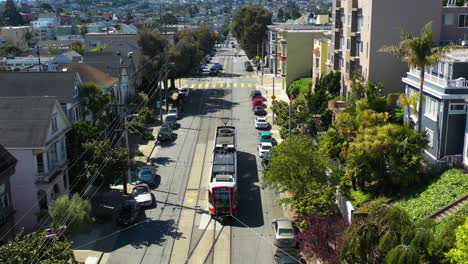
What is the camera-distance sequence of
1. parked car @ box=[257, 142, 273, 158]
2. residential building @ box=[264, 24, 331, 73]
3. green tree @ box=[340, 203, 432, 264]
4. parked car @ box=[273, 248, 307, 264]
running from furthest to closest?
residential building @ box=[264, 24, 331, 73]
parked car @ box=[257, 142, 273, 158]
parked car @ box=[273, 248, 307, 264]
green tree @ box=[340, 203, 432, 264]

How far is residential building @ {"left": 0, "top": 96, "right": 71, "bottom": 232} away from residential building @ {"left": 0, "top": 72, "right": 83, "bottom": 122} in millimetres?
9888

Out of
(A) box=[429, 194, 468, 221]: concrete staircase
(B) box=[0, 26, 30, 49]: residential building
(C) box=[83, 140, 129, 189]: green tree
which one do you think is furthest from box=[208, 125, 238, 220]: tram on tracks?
(B) box=[0, 26, 30, 49]: residential building

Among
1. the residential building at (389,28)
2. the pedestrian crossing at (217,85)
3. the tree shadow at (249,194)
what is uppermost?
the residential building at (389,28)

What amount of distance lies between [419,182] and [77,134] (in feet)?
78.1

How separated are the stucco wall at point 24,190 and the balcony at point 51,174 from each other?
1.46 ft

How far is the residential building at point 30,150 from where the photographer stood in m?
34.7

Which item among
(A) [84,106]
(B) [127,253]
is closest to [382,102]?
(B) [127,253]

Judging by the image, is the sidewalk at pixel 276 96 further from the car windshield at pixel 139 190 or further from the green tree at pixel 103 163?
the green tree at pixel 103 163

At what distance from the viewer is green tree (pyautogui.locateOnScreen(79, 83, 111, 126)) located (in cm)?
5012

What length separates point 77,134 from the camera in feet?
130

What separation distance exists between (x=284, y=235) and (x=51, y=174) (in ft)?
51.8

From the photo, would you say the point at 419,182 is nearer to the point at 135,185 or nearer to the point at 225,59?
the point at 135,185

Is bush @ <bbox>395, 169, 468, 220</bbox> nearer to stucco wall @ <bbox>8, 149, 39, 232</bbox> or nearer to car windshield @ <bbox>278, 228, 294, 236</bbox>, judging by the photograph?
car windshield @ <bbox>278, 228, 294, 236</bbox>

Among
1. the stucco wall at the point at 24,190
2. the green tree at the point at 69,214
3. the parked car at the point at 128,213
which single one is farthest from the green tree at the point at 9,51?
the green tree at the point at 69,214
